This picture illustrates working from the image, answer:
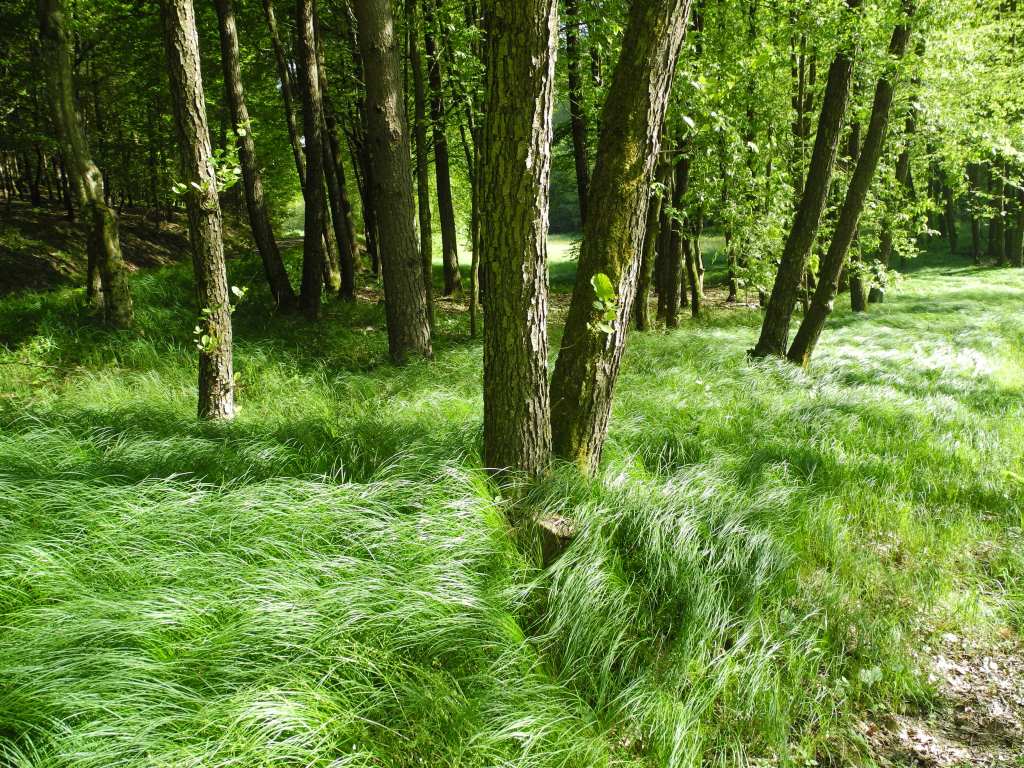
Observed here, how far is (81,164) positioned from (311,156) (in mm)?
3407

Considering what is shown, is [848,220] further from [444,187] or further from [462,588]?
[444,187]

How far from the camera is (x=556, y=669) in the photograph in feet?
7.49

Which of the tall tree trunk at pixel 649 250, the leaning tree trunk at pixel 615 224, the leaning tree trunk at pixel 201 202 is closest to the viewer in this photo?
the leaning tree trunk at pixel 615 224

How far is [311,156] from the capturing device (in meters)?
9.68

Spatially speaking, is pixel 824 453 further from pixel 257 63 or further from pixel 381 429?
pixel 257 63

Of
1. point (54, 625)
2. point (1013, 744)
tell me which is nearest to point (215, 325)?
point (54, 625)

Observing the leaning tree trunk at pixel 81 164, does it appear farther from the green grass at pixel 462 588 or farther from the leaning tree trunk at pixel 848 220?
the leaning tree trunk at pixel 848 220

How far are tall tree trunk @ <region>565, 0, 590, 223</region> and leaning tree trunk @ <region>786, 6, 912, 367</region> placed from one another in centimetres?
349

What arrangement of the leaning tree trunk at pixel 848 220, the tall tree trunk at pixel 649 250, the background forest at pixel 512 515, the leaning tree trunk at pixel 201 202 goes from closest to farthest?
the background forest at pixel 512 515, the leaning tree trunk at pixel 201 202, the leaning tree trunk at pixel 848 220, the tall tree trunk at pixel 649 250

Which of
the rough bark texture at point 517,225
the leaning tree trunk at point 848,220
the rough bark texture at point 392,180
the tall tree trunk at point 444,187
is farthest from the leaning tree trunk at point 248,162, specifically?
the leaning tree trunk at point 848,220

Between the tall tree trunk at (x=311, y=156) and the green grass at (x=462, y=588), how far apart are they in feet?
18.2

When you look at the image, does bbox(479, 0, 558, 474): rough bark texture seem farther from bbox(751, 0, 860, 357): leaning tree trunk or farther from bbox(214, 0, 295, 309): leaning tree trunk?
bbox(214, 0, 295, 309): leaning tree trunk

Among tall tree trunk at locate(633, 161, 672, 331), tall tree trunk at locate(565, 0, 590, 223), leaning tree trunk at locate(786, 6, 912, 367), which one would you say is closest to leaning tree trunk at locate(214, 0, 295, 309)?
tall tree trunk at locate(565, 0, 590, 223)

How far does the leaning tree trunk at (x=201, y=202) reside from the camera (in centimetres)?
428
